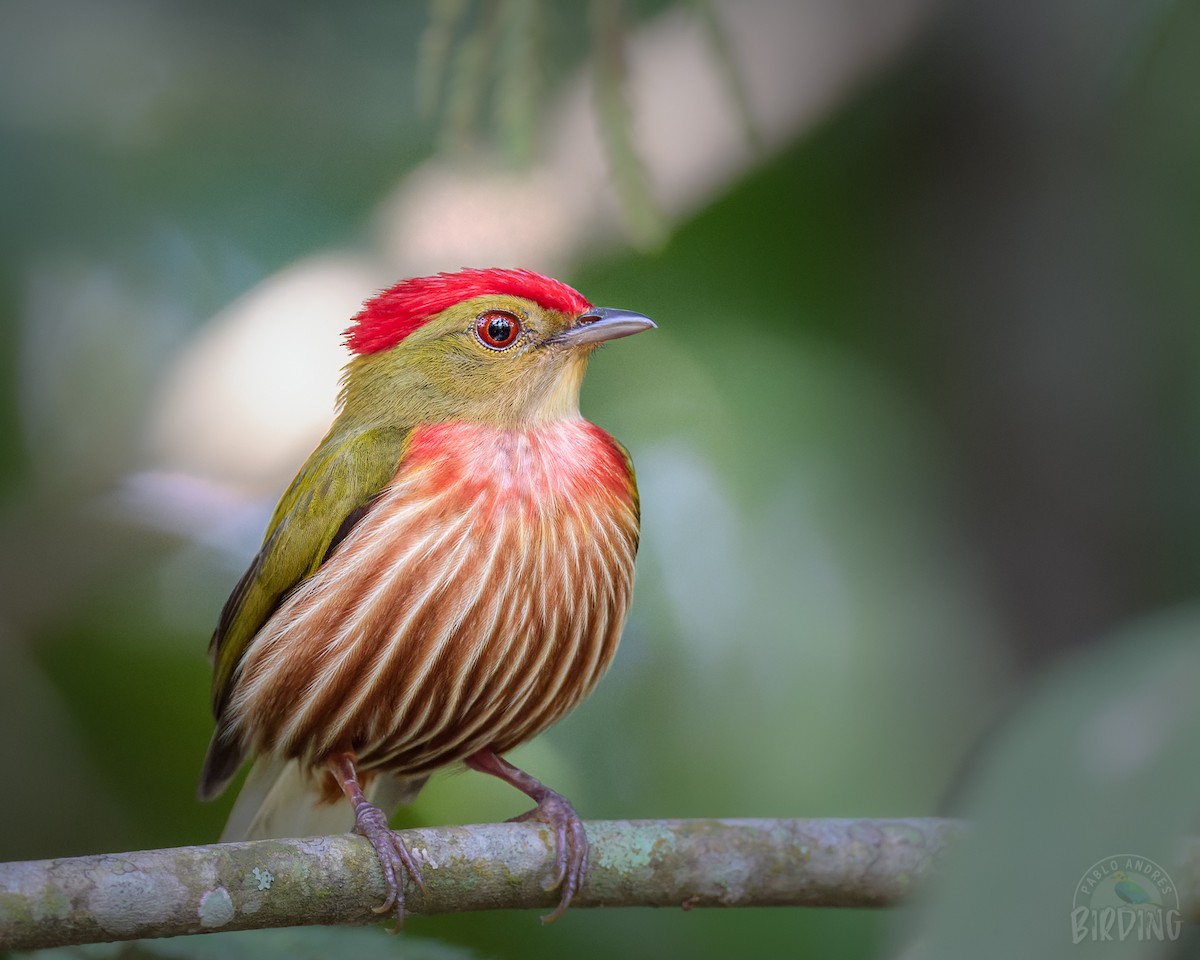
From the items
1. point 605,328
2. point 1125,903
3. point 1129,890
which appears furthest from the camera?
point 605,328

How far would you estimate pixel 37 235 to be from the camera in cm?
427

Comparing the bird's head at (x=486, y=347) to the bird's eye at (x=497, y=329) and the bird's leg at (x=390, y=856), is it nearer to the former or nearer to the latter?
the bird's eye at (x=497, y=329)

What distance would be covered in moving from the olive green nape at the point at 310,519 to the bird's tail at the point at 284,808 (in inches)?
12.5

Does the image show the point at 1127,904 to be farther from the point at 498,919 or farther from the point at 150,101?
the point at 150,101

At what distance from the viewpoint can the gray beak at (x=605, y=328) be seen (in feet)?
9.61

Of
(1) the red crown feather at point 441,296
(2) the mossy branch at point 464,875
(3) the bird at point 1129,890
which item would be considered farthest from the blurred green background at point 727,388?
(3) the bird at point 1129,890

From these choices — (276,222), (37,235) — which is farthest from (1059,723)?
(37,235)

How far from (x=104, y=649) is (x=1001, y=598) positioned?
2.91 metres

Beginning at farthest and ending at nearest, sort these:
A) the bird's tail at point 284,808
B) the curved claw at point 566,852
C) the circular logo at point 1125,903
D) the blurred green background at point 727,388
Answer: the blurred green background at point 727,388 → the bird's tail at point 284,808 → the curved claw at point 566,852 → the circular logo at point 1125,903

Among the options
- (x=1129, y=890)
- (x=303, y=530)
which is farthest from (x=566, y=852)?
(x=1129, y=890)

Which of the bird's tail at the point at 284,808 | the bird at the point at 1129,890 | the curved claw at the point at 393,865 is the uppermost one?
the bird at the point at 1129,890

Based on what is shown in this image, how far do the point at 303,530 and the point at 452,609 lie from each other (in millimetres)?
405

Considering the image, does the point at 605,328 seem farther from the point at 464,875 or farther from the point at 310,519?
the point at 464,875

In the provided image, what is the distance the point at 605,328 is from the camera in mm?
2941
